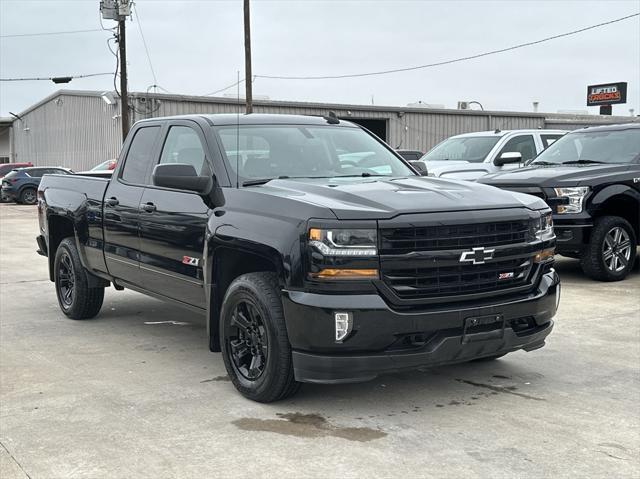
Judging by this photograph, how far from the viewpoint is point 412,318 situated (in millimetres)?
4273

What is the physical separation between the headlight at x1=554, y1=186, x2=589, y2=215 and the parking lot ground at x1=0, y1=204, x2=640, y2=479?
2344mm

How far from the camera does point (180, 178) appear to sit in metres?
5.04

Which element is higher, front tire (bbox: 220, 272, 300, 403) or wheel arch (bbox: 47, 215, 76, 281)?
wheel arch (bbox: 47, 215, 76, 281)

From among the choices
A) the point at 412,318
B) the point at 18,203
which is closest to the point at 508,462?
the point at 412,318

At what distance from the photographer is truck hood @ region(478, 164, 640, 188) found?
905cm

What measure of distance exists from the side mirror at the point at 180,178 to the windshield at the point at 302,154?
0.90ft

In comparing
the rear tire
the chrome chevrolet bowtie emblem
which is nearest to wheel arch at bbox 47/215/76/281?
the chrome chevrolet bowtie emblem

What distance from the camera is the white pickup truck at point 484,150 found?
13297mm

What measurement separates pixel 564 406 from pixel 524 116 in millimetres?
36836

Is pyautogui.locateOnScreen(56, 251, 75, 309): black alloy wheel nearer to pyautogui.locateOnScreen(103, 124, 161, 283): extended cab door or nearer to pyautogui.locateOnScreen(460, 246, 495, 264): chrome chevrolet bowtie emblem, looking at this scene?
pyautogui.locateOnScreen(103, 124, 161, 283): extended cab door

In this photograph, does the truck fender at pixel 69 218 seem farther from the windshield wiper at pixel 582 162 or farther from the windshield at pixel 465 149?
the windshield at pixel 465 149

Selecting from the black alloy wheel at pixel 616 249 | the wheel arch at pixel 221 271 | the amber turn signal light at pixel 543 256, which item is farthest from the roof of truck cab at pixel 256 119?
the black alloy wheel at pixel 616 249

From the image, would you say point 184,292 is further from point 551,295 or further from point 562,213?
point 562,213

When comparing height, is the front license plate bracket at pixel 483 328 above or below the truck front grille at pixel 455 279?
below
